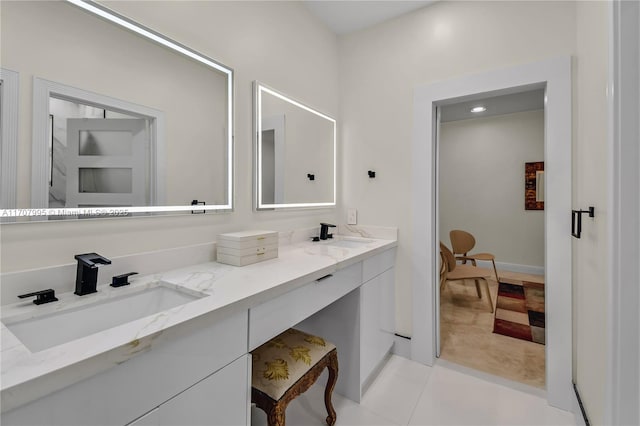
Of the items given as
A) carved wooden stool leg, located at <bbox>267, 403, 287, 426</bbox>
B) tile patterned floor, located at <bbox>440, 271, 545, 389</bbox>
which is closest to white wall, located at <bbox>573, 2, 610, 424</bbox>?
tile patterned floor, located at <bbox>440, 271, 545, 389</bbox>

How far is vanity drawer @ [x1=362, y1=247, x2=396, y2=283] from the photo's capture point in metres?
1.69

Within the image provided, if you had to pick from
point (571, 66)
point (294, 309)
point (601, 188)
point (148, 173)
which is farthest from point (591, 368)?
point (148, 173)

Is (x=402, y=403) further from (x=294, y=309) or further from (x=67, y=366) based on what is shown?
(x=67, y=366)

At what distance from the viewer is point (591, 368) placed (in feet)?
3.98

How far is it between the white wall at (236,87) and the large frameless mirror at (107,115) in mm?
54

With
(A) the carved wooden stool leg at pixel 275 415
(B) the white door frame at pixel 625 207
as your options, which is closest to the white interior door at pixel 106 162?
(A) the carved wooden stool leg at pixel 275 415

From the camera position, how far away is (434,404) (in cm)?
161

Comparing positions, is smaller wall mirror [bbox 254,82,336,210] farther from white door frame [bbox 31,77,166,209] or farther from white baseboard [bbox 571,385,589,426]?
white baseboard [bbox 571,385,589,426]

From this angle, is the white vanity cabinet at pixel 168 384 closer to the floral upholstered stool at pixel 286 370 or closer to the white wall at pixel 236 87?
the floral upholstered stool at pixel 286 370

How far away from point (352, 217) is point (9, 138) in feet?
6.40

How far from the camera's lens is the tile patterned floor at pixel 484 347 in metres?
1.92

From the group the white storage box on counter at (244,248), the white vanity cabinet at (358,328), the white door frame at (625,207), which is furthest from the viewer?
the white vanity cabinet at (358,328)

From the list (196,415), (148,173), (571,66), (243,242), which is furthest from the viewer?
(571,66)

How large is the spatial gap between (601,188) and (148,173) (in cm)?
179
